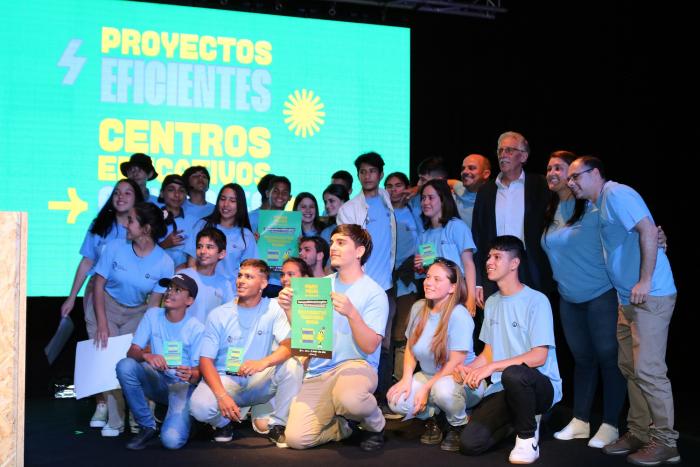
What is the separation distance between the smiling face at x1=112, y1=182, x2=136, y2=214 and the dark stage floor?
53.8 inches

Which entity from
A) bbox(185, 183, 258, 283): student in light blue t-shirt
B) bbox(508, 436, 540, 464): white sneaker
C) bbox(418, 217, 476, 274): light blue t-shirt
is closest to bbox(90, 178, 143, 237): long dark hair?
bbox(185, 183, 258, 283): student in light blue t-shirt

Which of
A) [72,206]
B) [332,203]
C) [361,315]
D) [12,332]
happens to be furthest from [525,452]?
[72,206]

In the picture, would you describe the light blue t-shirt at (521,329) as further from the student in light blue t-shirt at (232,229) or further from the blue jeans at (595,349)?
the student in light blue t-shirt at (232,229)

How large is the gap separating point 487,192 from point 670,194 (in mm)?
3109

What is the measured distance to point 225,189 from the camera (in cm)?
511

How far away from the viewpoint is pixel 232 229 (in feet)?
16.8

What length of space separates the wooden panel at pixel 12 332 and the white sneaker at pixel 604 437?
2.79 metres

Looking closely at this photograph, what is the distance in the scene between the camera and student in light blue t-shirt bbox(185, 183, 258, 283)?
200 inches

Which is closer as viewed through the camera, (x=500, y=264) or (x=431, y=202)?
(x=500, y=264)

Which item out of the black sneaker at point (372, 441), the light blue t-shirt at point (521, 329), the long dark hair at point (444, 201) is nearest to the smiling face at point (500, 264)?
the light blue t-shirt at point (521, 329)

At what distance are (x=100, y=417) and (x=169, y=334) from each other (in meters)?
0.82

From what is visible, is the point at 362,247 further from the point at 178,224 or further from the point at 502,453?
the point at 178,224

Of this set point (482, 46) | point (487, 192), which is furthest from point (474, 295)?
point (482, 46)

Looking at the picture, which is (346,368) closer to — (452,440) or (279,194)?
(452,440)
